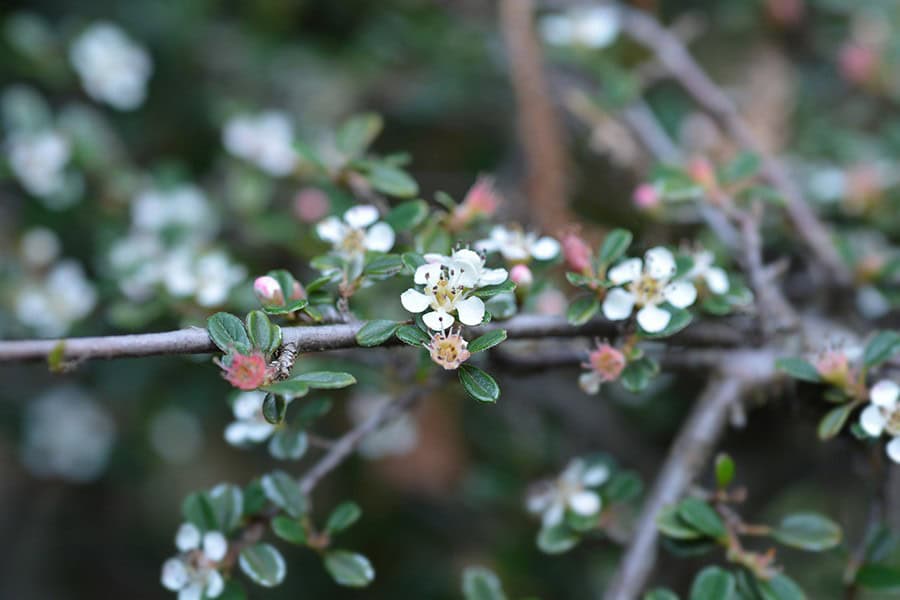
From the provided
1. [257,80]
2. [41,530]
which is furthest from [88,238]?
[41,530]

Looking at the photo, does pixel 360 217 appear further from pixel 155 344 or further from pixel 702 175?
pixel 702 175

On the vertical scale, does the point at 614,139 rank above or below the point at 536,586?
above

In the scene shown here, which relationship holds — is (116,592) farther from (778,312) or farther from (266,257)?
(778,312)

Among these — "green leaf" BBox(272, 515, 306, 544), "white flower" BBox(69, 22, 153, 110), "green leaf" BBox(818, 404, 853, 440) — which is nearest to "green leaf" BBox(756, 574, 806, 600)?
"green leaf" BBox(818, 404, 853, 440)

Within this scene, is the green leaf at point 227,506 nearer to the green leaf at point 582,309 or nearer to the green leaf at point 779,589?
the green leaf at point 582,309

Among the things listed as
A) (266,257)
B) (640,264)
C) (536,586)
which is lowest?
(536,586)

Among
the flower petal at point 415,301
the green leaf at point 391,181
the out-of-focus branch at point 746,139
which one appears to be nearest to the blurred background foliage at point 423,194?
the out-of-focus branch at point 746,139
